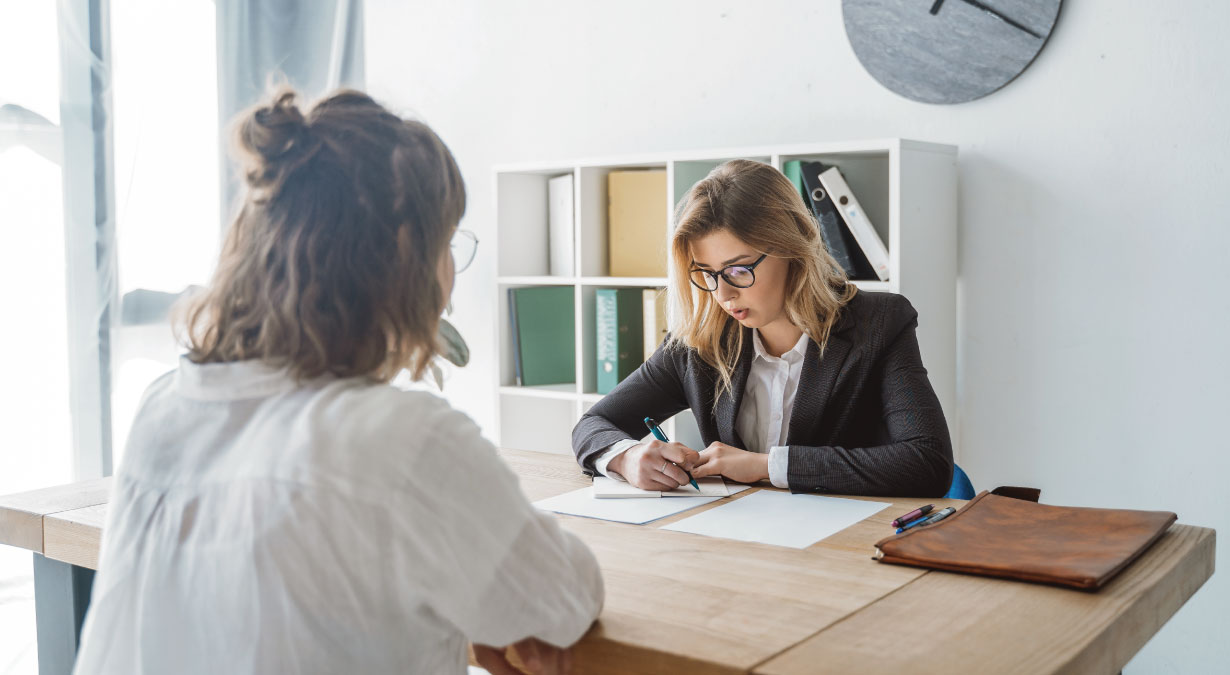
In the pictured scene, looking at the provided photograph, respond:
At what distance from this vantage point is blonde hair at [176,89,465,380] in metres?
0.86

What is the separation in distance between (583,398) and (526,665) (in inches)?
75.0

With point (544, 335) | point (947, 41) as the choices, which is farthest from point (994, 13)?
point (544, 335)

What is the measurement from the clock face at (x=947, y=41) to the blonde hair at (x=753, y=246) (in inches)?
32.5

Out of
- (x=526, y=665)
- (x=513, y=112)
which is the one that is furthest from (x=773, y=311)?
(x=513, y=112)

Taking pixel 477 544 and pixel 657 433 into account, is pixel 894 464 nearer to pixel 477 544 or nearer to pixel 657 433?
pixel 657 433

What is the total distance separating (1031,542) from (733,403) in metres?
0.78

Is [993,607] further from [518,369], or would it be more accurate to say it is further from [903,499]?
[518,369]

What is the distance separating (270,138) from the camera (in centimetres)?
88

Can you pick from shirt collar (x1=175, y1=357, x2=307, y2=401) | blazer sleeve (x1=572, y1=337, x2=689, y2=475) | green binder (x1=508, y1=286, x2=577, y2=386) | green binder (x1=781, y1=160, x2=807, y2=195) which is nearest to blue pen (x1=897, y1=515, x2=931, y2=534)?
blazer sleeve (x1=572, y1=337, x2=689, y2=475)

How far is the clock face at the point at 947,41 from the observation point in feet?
7.92

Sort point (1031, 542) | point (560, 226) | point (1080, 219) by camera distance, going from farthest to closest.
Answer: point (560, 226)
point (1080, 219)
point (1031, 542)

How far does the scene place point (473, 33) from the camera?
346 cm

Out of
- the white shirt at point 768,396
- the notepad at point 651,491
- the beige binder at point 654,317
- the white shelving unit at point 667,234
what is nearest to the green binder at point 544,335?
the white shelving unit at point 667,234

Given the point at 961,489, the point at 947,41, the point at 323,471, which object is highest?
the point at 947,41
